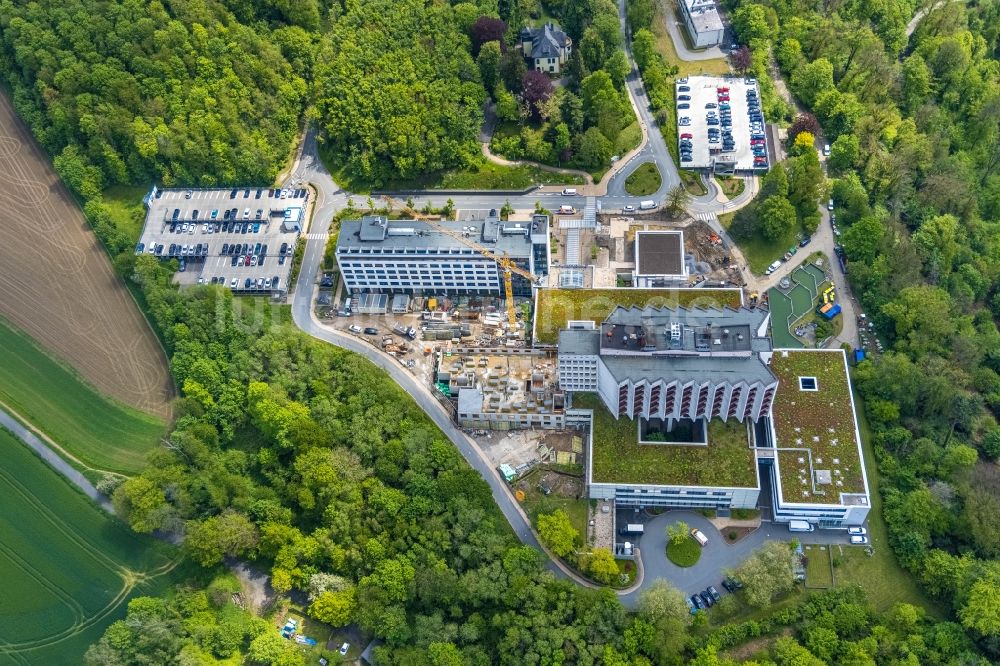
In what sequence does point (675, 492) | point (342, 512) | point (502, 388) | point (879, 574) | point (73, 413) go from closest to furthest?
point (879, 574) < point (675, 492) < point (342, 512) < point (502, 388) < point (73, 413)

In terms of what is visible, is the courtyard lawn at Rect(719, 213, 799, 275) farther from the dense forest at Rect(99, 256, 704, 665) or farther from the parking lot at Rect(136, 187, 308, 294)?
the parking lot at Rect(136, 187, 308, 294)

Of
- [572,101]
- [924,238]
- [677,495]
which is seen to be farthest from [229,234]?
[924,238]

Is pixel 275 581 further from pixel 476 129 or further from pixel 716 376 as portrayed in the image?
pixel 476 129

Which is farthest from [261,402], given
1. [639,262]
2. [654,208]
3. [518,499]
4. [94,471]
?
[654,208]

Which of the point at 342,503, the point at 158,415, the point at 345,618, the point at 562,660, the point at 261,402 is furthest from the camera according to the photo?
the point at 158,415

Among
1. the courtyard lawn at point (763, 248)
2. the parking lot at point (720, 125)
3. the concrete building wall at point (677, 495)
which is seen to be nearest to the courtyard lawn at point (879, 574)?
the concrete building wall at point (677, 495)

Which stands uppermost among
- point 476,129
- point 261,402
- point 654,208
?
point 476,129

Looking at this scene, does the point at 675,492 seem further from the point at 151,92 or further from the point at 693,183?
the point at 151,92
